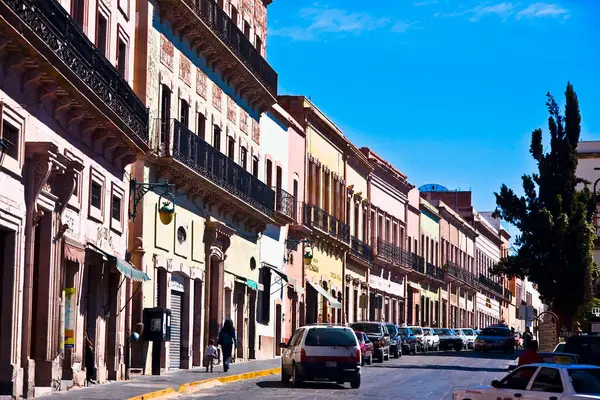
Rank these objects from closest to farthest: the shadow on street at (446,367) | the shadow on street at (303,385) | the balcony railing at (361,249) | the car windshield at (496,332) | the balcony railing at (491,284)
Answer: the shadow on street at (303,385) < the shadow on street at (446,367) < the balcony railing at (361,249) < the car windshield at (496,332) < the balcony railing at (491,284)

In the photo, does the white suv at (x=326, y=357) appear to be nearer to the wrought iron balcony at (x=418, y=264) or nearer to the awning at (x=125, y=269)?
the awning at (x=125, y=269)

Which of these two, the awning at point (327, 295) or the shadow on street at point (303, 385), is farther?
the awning at point (327, 295)

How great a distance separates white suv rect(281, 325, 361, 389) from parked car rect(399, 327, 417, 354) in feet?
108

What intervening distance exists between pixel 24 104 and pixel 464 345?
2379 inches

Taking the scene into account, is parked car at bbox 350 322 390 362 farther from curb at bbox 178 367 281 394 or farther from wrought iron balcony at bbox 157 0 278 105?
curb at bbox 178 367 281 394

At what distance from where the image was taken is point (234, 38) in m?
43.9

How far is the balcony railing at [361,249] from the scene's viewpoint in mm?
69375

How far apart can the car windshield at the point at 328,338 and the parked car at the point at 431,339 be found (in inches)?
1600

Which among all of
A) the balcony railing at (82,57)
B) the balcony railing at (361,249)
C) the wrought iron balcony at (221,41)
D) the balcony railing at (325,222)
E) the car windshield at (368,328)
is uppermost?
the wrought iron balcony at (221,41)

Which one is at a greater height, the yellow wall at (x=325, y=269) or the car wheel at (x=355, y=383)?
the yellow wall at (x=325, y=269)

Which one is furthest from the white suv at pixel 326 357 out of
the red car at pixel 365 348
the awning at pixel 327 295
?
the awning at pixel 327 295

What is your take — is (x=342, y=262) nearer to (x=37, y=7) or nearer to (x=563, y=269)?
(x=563, y=269)

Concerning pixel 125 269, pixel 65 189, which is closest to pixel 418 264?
pixel 125 269

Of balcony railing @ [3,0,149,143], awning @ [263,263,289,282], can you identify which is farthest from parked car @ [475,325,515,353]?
balcony railing @ [3,0,149,143]
